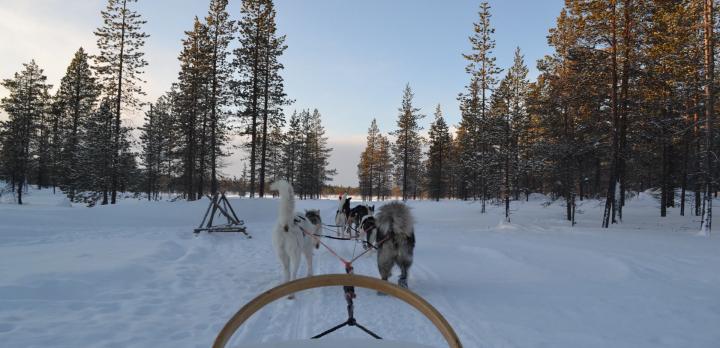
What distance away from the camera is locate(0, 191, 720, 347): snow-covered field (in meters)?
4.20

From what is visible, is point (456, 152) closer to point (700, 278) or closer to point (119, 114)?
point (119, 114)

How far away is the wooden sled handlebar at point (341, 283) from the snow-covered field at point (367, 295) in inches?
109

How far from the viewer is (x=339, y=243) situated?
12.3 m

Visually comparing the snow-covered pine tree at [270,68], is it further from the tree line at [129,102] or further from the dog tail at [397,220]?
the dog tail at [397,220]

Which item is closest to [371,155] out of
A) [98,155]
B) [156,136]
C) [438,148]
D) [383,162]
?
[383,162]

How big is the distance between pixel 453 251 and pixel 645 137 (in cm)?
→ 1189

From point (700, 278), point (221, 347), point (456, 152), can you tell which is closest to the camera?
point (221, 347)

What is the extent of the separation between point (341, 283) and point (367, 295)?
15.3 ft

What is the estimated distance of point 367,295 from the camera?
5.98m

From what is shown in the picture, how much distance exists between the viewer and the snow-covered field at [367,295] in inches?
165

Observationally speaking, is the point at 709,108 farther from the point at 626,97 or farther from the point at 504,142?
the point at 504,142

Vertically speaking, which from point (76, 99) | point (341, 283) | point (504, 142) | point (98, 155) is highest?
point (76, 99)

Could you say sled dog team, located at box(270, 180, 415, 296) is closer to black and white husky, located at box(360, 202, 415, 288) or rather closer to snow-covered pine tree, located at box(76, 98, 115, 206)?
black and white husky, located at box(360, 202, 415, 288)

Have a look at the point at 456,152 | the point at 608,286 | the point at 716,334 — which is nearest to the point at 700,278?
the point at 608,286
